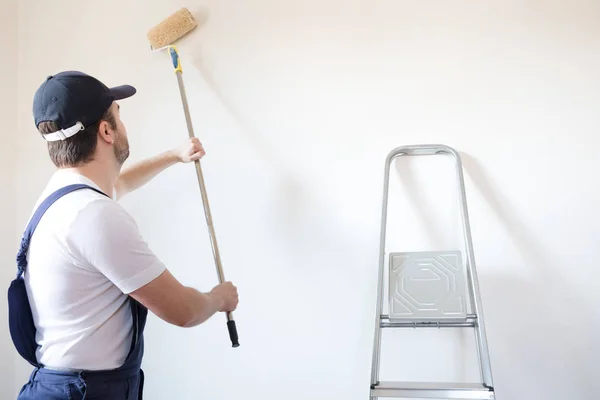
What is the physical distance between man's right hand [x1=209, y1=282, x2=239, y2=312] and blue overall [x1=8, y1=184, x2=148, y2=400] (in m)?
0.24

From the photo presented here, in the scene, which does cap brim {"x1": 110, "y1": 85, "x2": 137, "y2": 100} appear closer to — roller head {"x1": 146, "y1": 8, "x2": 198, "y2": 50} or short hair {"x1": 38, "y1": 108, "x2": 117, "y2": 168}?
short hair {"x1": 38, "y1": 108, "x2": 117, "y2": 168}

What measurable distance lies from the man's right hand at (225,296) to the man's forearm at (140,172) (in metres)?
0.57

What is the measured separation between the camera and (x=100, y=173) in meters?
1.61

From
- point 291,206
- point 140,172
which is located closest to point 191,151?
point 140,172

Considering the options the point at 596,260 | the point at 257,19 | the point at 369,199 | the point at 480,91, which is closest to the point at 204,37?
the point at 257,19

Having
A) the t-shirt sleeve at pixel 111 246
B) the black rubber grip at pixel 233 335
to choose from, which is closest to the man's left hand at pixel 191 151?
the black rubber grip at pixel 233 335

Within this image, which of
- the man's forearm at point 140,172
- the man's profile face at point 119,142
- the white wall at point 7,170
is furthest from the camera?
the white wall at point 7,170

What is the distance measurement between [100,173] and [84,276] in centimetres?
31

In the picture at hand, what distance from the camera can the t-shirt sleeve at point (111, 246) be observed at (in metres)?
1.39

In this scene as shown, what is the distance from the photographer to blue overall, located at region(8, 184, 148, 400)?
143cm

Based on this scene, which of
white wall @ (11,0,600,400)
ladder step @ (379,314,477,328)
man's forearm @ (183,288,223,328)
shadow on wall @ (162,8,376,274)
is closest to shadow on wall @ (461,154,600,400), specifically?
white wall @ (11,0,600,400)

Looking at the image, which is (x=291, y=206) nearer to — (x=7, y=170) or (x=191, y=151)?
(x=191, y=151)

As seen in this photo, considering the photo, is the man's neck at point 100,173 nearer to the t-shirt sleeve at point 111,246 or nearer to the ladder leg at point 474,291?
the t-shirt sleeve at point 111,246

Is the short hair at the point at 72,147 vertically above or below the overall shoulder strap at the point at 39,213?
above
